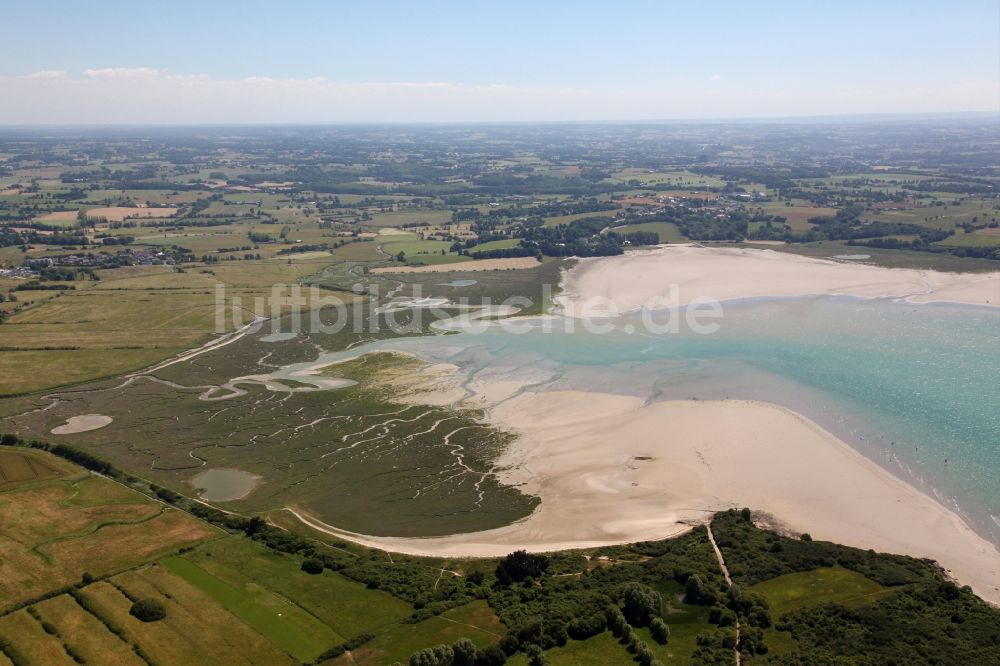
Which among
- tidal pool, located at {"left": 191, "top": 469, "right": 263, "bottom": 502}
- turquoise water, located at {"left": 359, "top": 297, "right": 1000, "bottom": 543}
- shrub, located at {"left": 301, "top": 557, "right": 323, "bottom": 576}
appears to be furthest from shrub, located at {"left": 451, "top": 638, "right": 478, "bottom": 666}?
turquoise water, located at {"left": 359, "top": 297, "right": 1000, "bottom": 543}

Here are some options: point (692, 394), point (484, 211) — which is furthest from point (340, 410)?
point (484, 211)

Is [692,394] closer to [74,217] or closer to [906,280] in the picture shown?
[906,280]

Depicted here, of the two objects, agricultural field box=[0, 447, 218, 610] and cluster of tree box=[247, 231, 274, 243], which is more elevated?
cluster of tree box=[247, 231, 274, 243]

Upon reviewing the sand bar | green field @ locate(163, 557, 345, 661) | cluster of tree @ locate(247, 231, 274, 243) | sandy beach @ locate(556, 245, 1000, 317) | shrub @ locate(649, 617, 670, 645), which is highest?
cluster of tree @ locate(247, 231, 274, 243)

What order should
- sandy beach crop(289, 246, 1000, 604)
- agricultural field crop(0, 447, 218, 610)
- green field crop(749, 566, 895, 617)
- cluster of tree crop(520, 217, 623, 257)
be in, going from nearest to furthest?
green field crop(749, 566, 895, 617) < agricultural field crop(0, 447, 218, 610) < sandy beach crop(289, 246, 1000, 604) < cluster of tree crop(520, 217, 623, 257)

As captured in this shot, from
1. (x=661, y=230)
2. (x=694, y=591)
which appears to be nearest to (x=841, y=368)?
(x=694, y=591)

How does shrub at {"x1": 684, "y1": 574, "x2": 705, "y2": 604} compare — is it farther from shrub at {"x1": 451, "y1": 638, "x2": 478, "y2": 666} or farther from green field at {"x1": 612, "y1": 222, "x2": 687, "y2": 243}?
green field at {"x1": 612, "y1": 222, "x2": 687, "y2": 243}
